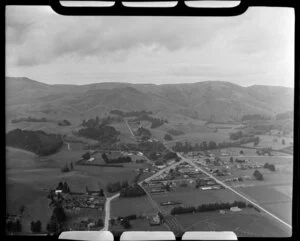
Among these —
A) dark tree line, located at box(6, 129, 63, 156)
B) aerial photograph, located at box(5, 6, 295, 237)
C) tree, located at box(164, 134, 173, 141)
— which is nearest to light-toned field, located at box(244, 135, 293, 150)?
aerial photograph, located at box(5, 6, 295, 237)

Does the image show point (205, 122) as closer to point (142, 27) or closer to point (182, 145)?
point (182, 145)

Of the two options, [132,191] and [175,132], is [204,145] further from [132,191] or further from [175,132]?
[132,191]

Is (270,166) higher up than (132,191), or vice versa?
(270,166)

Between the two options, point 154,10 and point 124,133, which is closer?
point 154,10

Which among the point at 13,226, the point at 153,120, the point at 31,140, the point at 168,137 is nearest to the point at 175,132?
the point at 168,137

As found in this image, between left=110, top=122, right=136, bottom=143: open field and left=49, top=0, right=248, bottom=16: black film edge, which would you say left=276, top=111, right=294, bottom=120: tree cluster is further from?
left=110, top=122, right=136, bottom=143: open field

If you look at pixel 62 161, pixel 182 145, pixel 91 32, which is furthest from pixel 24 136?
pixel 182 145

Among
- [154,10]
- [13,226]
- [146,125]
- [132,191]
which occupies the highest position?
[154,10]
